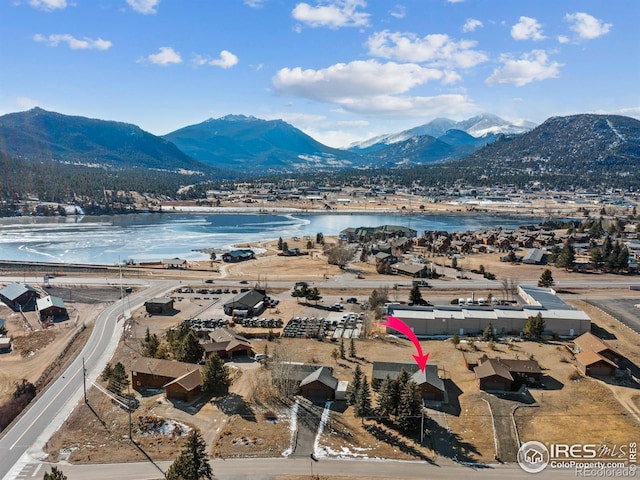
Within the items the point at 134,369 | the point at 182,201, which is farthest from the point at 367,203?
the point at 134,369

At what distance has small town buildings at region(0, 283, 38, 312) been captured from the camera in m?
37.5

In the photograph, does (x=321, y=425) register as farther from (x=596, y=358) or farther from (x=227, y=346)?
(x=596, y=358)

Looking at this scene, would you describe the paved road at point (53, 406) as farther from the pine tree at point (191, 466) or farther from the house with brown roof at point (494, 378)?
the house with brown roof at point (494, 378)

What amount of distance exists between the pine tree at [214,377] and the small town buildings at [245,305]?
39.7 feet

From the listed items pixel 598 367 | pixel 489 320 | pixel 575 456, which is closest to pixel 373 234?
pixel 489 320

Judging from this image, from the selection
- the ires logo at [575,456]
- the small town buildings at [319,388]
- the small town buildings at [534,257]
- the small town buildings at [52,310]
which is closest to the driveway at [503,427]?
the ires logo at [575,456]

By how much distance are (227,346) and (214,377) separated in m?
5.02

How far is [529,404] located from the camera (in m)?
20.3

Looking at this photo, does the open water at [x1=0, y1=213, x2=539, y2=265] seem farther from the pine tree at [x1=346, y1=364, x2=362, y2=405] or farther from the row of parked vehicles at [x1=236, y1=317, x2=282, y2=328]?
the pine tree at [x1=346, y1=364, x2=362, y2=405]

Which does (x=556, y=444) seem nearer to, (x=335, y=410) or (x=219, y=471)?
(x=335, y=410)

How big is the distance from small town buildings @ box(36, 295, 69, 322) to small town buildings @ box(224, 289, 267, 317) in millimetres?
11659

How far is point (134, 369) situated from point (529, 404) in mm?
17580

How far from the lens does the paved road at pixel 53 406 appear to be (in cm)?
1700

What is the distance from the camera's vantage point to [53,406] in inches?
803
